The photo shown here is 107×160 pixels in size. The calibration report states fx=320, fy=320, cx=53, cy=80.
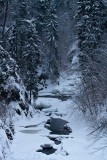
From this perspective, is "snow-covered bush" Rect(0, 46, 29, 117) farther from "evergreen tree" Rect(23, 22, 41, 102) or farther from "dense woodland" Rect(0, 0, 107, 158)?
"evergreen tree" Rect(23, 22, 41, 102)

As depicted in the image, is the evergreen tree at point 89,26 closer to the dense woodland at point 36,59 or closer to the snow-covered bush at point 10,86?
the dense woodland at point 36,59

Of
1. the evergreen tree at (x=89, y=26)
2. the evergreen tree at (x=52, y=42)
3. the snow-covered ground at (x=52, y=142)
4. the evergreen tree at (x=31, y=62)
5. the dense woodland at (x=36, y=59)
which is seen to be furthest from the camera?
the evergreen tree at (x=52, y=42)

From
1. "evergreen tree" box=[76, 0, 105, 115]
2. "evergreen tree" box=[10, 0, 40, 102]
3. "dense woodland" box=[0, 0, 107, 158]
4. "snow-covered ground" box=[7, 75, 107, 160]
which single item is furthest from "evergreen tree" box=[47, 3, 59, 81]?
"evergreen tree" box=[76, 0, 105, 115]

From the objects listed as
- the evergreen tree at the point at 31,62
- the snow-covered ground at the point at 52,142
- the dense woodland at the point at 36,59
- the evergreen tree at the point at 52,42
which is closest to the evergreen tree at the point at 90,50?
the dense woodland at the point at 36,59

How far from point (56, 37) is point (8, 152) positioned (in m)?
39.8

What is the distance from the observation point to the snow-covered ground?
73.3ft

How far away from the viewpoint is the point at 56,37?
194 ft

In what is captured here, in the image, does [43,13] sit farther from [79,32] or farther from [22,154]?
[22,154]

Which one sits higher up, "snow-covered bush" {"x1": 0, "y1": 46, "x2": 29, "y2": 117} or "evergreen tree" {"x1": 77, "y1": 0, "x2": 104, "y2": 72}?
"evergreen tree" {"x1": 77, "y1": 0, "x2": 104, "y2": 72}

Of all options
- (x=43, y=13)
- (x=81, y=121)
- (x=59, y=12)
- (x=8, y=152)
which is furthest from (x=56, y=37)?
(x=8, y=152)

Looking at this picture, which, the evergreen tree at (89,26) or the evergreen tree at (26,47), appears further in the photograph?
the evergreen tree at (26,47)

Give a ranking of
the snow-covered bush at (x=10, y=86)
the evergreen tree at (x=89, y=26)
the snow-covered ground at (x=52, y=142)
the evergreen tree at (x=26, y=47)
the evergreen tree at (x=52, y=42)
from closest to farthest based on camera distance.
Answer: the snow-covered ground at (x=52, y=142) → the snow-covered bush at (x=10, y=86) → the evergreen tree at (x=89, y=26) → the evergreen tree at (x=26, y=47) → the evergreen tree at (x=52, y=42)

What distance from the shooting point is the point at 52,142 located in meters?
27.1

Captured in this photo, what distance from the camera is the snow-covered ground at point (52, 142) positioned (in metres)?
22.3
